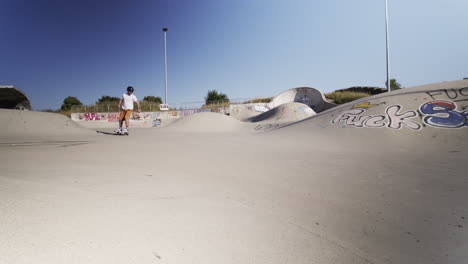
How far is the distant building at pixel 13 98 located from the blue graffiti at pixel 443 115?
18.1 m

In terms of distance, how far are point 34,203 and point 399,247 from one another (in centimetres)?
235

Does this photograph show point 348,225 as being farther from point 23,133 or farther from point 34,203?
point 23,133

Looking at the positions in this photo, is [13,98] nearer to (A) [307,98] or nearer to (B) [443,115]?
(B) [443,115]

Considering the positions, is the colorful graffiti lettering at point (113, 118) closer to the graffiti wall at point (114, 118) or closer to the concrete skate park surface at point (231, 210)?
the graffiti wall at point (114, 118)

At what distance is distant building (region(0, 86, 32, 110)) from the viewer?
10.7 meters

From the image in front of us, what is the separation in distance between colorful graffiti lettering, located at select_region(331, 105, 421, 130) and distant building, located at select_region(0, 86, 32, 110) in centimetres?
1610

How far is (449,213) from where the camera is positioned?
5.91 feet

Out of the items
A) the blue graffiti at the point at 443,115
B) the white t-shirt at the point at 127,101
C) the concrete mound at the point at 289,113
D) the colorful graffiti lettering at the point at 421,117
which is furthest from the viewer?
the concrete mound at the point at 289,113

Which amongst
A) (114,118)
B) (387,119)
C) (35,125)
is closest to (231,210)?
(387,119)

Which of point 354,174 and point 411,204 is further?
point 354,174

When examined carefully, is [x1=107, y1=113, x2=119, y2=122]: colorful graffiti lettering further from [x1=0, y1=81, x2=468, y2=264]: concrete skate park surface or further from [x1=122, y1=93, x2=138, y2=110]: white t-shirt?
[x1=0, y1=81, x2=468, y2=264]: concrete skate park surface

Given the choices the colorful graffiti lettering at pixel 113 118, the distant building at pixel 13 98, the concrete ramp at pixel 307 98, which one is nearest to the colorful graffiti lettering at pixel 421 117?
the distant building at pixel 13 98

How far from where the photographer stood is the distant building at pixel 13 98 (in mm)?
10708

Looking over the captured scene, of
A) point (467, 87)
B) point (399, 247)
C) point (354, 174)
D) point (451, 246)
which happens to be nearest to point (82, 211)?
point (399, 247)
